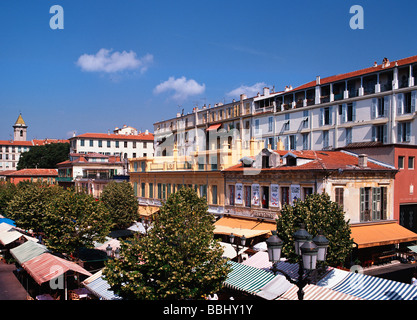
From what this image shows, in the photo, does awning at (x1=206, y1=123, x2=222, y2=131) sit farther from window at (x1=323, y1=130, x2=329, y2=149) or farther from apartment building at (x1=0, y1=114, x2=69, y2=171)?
apartment building at (x1=0, y1=114, x2=69, y2=171)

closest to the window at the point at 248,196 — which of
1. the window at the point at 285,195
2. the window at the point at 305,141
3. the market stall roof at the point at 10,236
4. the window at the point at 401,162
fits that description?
the window at the point at 285,195

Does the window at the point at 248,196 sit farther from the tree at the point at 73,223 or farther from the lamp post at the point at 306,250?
the lamp post at the point at 306,250

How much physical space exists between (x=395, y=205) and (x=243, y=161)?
1122 centimetres

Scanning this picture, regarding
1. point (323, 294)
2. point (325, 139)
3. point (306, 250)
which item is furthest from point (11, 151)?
point (306, 250)

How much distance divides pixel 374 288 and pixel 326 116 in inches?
1316

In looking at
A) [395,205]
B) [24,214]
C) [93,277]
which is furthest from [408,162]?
[24,214]

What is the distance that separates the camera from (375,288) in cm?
1719

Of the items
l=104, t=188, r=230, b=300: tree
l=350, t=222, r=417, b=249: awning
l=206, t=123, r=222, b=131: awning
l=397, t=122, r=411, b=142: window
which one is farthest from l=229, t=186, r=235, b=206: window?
l=206, t=123, r=222, b=131: awning

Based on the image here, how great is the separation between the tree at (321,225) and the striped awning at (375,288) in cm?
131

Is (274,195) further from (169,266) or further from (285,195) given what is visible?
(169,266)

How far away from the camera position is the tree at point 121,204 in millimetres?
39406

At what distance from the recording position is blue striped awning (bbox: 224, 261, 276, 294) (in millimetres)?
18641

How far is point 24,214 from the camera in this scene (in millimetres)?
33812
